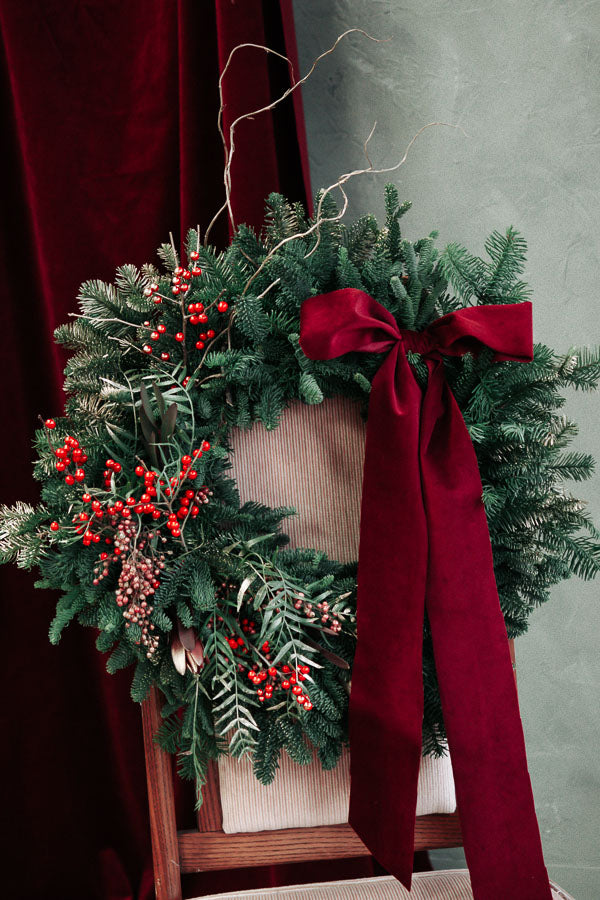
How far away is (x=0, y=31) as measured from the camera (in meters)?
1.03

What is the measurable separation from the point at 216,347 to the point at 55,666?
0.69 metres

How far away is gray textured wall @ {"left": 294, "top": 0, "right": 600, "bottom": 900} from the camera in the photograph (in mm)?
1012

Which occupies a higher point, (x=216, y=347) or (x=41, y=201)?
(x=41, y=201)

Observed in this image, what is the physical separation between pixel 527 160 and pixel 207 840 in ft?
3.34

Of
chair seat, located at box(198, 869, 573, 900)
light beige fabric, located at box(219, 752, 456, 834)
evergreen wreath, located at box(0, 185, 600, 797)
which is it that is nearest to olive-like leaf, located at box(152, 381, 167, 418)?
evergreen wreath, located at box(0, 185, 600, 797)

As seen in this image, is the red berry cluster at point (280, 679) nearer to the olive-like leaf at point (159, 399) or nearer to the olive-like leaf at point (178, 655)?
the olive-like leaf at point (178, 655)

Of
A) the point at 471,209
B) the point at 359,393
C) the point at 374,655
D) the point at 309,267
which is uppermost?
the point at 471,209

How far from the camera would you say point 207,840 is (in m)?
0.71

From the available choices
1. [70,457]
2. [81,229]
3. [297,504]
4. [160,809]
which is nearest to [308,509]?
[297,504]

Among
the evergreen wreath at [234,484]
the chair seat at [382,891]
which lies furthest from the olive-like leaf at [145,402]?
the chair seat at [382,891]

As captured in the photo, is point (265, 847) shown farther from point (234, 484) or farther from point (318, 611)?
point (234, 484)

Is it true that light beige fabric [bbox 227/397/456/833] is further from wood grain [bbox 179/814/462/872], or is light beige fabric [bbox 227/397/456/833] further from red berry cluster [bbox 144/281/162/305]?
red berry cluster [bbox 144/281/162/305]

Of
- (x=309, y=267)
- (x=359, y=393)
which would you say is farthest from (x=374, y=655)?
(x=309, y=267)

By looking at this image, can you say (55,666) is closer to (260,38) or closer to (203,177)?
(203,177)
